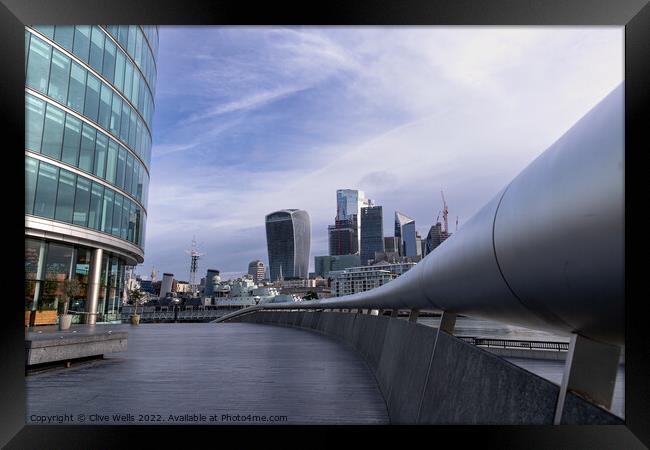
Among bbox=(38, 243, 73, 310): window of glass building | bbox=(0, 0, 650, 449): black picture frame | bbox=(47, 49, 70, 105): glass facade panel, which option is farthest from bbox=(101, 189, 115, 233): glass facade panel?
bbox=(0, 0, 650, 449): black picture frame

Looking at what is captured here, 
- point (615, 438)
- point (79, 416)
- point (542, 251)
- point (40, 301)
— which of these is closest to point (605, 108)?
point (542, 251)

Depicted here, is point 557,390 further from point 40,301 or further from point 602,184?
point 40,301

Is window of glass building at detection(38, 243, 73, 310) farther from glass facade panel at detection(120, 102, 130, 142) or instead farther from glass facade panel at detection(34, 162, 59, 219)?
glass facade panel at detection(120, 102, 130, 142)

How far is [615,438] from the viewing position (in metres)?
1.70

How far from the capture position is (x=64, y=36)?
84.8 ft

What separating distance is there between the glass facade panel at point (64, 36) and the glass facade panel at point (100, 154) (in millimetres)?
5124

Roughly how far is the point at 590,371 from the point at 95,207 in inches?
1207

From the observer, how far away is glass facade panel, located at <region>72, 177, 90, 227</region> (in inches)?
1054

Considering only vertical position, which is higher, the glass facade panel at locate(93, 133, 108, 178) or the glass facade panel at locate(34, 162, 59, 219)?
the glass facade panel at locate(93, 133, 108, 178)

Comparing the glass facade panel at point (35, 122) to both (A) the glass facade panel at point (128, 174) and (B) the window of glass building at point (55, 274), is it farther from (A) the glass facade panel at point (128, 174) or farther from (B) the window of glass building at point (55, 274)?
(A) the glass facade panel at point (128, 174)

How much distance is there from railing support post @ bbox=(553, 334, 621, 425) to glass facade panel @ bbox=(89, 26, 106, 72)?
3169 centimetres

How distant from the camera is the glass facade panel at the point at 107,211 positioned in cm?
2956

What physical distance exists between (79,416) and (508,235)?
462 cm

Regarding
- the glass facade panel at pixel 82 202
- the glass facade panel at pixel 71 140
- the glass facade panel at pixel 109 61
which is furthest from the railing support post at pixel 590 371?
the glass facade panel at pixel 109 61
